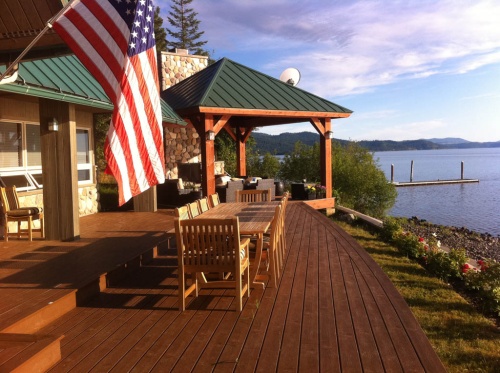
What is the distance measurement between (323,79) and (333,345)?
69.0ft

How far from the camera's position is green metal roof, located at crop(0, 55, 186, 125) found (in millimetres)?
5473

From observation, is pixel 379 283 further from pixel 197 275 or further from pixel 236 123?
pixel 236 123

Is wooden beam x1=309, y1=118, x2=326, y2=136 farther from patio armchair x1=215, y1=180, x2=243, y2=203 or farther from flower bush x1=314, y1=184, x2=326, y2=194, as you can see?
patio armchair x1=215, y1=180, x2=243, y2=203

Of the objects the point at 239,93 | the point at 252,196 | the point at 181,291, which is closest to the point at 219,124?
the point at 239,93

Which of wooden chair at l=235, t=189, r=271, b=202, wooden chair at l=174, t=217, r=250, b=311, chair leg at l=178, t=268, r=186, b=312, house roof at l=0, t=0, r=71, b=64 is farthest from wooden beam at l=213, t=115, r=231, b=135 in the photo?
chair leg at l=178, t=268, r=186, b=312

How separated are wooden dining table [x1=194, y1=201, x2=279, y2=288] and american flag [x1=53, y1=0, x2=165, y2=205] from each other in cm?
149

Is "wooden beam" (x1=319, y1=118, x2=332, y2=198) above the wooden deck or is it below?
above

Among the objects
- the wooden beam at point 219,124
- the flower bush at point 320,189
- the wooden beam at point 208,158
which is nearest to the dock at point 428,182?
the flower bush at point 320,189

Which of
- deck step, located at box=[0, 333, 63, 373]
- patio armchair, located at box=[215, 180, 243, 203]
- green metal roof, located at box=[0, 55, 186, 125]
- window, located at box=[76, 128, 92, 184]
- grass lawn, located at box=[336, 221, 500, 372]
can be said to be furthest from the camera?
patio armchair, located at box=[215, 180, 243, 203]

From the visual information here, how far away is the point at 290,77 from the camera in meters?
14.7

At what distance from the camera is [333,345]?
3172mm

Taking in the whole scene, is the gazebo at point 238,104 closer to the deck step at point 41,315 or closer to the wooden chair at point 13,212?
the wooden chair at point 13,212

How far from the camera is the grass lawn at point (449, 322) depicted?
4.08 m

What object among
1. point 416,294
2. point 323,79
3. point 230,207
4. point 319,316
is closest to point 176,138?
point 323,79
